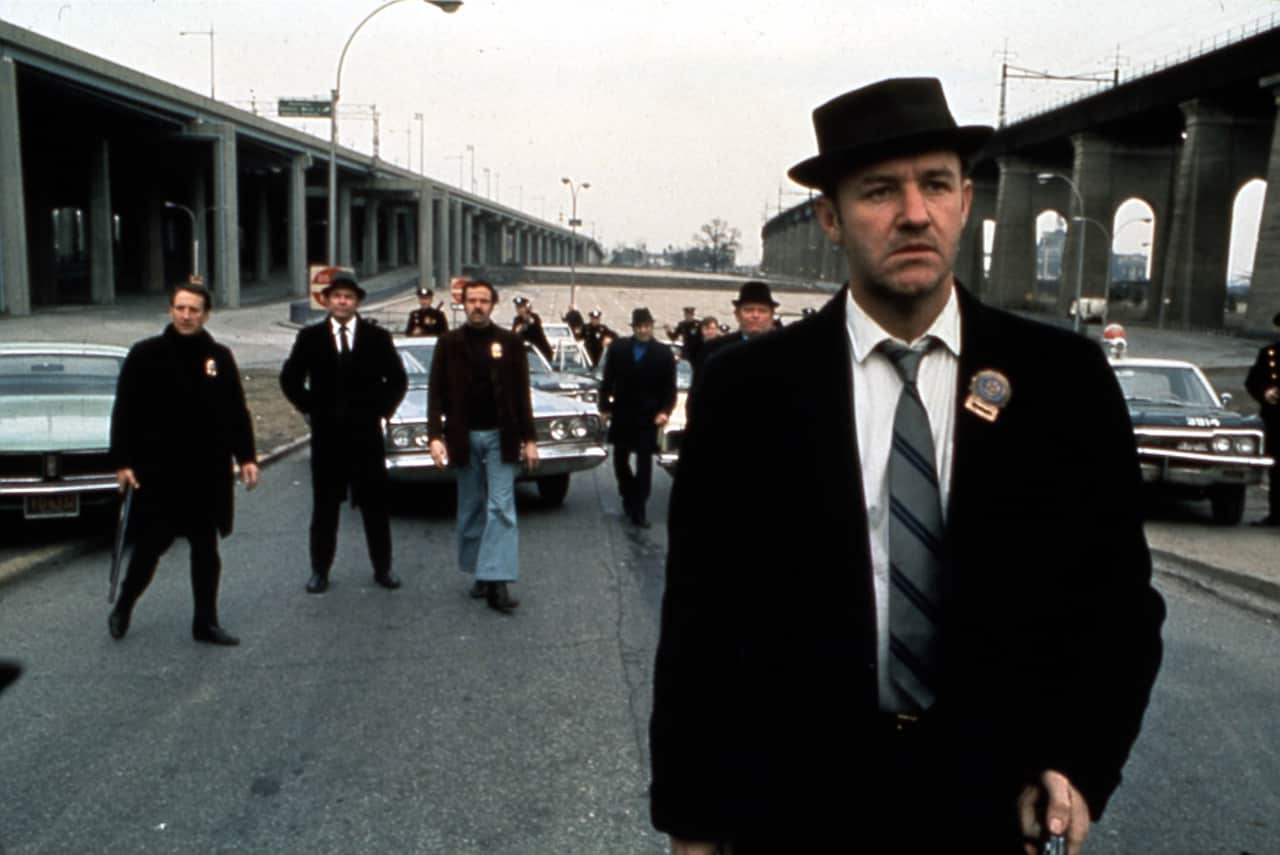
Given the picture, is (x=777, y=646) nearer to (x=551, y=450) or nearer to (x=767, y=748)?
(x=767, y=748)

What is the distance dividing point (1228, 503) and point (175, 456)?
967 cm

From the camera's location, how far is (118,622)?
→ 7.11m

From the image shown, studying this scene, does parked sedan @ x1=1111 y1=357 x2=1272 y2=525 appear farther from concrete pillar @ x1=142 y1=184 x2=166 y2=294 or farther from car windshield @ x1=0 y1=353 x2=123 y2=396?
concrete pillar @ x1=142 y1=184 x2=166 y2=294

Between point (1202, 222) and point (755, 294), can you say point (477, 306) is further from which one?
point (1202, 222)

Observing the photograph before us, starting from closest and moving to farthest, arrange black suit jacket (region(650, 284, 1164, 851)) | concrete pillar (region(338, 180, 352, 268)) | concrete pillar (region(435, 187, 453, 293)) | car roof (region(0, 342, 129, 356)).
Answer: black suit jacket (region(650, 284, 1164, 851)) < car roof (region(0, 342, 129, 356)) < concrete pillar (region(338, 180, 352, 268)) < concrete pillar (region(435, 187, 453, 293))

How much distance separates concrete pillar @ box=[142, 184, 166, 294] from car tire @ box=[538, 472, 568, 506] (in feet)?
207

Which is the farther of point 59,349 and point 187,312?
point 59,349

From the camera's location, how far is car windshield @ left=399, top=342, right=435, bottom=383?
1315cm

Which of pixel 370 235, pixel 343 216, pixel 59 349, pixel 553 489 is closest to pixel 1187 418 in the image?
pixel 553 489

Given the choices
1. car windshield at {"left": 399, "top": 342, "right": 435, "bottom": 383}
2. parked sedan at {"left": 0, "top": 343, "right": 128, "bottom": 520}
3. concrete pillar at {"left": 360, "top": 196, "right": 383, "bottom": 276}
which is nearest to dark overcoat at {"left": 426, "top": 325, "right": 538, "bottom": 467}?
parked sedan at {"left": 0, "top": 343, "right": 128, "bottom": 520}

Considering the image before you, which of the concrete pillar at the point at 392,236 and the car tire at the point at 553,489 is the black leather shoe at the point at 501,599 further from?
the concrete pillar at the point at 392,236

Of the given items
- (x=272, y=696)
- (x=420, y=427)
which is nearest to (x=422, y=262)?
(x=420, y=427)

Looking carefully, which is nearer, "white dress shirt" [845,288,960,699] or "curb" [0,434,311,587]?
"white dress shirt" [845,288,960,699]

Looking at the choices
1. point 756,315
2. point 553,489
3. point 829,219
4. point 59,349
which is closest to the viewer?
point 829,219
